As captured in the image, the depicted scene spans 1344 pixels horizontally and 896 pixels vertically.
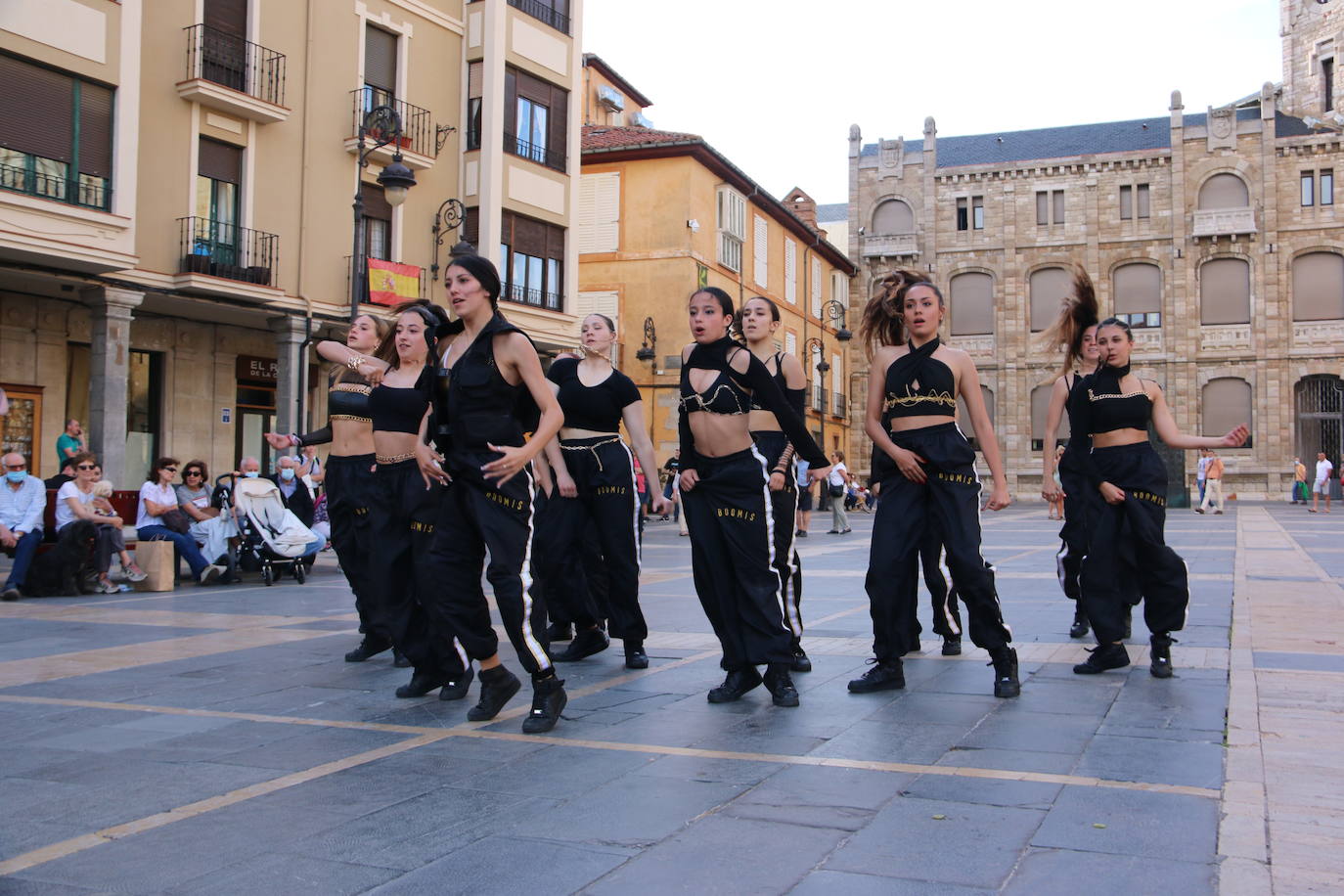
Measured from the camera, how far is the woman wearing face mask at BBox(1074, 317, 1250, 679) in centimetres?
628

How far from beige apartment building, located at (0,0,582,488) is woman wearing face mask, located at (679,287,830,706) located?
11717mm

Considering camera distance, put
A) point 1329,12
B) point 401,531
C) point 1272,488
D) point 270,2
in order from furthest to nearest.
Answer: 1. point 1329,12
2. point 1272,488
3. point 270,2
4. point 401,531

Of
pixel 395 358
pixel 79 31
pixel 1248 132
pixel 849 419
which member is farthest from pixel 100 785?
pixel 1248 132

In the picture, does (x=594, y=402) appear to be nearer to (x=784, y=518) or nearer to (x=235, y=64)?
(x=784, y=518)

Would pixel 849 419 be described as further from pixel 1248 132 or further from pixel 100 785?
pixel 100 785

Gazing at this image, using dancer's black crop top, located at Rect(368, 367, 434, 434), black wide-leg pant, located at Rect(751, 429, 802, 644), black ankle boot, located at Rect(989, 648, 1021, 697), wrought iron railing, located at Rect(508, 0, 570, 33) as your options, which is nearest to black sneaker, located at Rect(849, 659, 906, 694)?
black ankle boot, located at Rect(989, 648, 1021, 697)

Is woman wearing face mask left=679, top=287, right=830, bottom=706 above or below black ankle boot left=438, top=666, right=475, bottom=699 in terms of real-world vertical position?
above

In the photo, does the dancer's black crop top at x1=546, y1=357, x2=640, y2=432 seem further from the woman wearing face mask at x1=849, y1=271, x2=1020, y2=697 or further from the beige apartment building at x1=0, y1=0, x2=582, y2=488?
the beige apartment building at x1=0, y1=0, x2=582, y2=488

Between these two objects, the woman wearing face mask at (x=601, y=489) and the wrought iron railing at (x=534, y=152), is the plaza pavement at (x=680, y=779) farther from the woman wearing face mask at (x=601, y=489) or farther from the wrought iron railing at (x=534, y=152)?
the wrought iron railing at (x=534, y=152)

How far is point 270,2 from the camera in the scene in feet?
72.5

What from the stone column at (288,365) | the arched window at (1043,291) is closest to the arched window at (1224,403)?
the arched window at (1043,291)

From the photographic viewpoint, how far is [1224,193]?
51.0 meters

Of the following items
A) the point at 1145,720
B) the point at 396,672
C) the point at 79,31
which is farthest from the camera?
the point at 79,31

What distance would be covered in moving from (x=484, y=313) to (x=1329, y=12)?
65.9 meters
